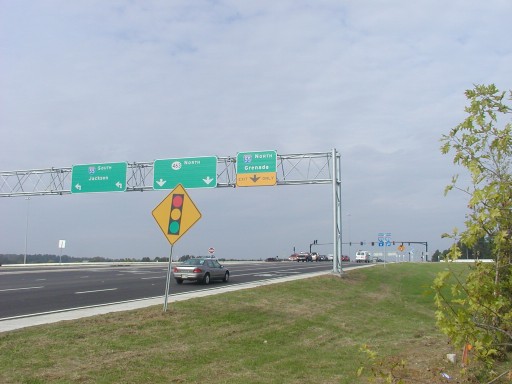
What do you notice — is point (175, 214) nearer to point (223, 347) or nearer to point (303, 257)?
point (223, 347)

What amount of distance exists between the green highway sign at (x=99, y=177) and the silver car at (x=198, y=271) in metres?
13.5

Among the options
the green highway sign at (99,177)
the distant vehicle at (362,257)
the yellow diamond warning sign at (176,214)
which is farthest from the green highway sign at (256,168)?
the distant vehicle at (362,257)

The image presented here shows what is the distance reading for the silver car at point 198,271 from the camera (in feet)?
85.4

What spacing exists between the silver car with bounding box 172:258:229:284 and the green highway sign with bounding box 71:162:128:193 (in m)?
13.5

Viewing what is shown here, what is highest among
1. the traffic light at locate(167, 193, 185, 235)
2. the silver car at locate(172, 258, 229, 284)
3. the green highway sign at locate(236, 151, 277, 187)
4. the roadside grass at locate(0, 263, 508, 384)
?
the green highway sign at locate(236, 151, 277, 187)

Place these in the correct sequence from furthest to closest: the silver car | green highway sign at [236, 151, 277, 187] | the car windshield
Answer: green highway sign at [236, 151, 277, 187], the car windshield, the silver car

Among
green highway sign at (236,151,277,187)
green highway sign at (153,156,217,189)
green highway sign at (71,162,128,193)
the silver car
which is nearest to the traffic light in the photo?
the silver car

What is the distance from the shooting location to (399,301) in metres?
23.9

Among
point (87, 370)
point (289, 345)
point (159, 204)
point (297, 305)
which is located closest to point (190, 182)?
point (297, 305)

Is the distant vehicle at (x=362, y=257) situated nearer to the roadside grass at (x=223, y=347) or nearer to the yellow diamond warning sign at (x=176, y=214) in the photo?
the roadside grass at (x=223, y=347)

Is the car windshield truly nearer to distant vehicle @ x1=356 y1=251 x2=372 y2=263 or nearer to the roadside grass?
the roadside grass

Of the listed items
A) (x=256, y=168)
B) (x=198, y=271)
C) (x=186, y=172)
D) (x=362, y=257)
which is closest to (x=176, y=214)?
(x=198, y=271)

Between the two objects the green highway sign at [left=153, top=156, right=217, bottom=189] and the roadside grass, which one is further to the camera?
the green highway sign at [left=153, top=156, right=217, bottom=189]

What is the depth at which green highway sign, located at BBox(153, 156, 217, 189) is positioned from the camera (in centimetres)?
3575
